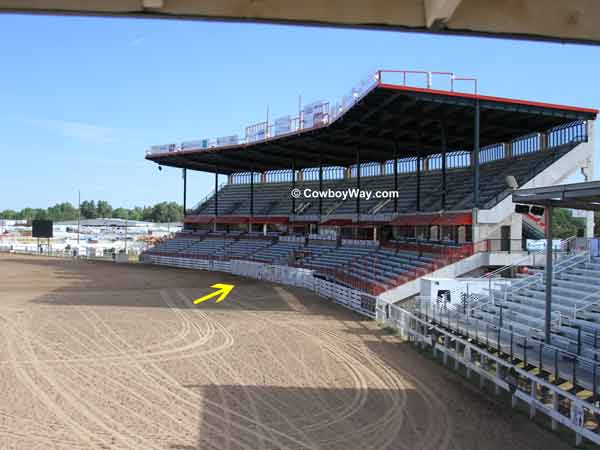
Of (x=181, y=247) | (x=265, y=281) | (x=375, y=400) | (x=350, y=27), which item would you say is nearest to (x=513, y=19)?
(x=350, y=27)

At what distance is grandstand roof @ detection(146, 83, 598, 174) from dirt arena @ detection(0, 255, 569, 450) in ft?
44.7

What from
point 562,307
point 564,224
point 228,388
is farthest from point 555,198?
point 564,224

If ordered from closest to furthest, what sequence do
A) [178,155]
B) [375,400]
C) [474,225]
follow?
1. [375,400]
2. [474,225]
3. [178,155]

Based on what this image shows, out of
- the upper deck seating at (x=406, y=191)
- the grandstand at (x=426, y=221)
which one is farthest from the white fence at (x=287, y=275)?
the upper deck seating at (x=406, y=191)

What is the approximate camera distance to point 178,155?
54.3 metres

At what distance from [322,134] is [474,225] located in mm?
15527

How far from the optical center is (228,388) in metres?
11.7

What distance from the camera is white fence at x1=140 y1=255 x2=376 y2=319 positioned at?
23469 millimetres

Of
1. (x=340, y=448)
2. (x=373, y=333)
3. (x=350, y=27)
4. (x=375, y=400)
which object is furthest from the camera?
(x=373, y=333)

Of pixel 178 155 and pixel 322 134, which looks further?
pixel 178 155

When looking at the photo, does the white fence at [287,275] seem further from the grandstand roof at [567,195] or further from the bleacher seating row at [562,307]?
the grandstand roof at [567,195]

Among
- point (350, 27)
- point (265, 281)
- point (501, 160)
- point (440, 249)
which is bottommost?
point (265, 281)

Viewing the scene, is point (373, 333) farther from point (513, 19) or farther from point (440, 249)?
point (513, 19)

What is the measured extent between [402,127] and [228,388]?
2664cm
